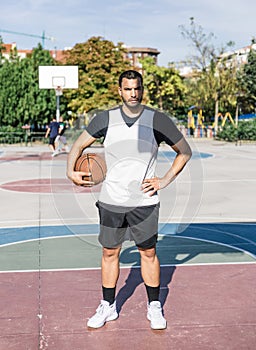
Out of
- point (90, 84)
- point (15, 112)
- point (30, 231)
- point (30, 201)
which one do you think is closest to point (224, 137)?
point (90, 84)

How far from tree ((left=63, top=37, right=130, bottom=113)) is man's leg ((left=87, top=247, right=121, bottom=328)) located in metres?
32.1

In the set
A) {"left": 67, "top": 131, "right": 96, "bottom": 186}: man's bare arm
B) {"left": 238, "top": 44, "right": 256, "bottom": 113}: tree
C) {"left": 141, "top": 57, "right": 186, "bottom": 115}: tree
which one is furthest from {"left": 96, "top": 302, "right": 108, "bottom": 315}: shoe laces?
{"left": 141, "top": 57, "right": 186, "bottom": 115}: tree

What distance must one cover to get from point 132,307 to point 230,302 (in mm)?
873

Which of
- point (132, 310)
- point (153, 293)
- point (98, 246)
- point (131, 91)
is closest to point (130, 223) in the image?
point (153, 293)

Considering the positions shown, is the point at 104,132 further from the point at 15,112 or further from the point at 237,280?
the point at 15,112

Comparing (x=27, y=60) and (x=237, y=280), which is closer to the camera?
(x=237, y=280)

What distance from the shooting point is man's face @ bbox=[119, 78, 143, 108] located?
162 inches

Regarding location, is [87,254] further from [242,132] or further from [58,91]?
[242,132]

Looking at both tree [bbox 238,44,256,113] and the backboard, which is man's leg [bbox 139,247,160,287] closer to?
the backboard

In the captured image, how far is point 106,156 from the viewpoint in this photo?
4.23m

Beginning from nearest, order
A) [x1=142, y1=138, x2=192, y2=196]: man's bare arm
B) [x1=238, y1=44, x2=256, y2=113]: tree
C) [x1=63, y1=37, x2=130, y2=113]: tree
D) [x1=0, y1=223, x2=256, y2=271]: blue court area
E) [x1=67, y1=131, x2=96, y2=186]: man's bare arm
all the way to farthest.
Result: [x1=142, y1=138, x2=192, y2=196]: man's bare arm → [x1=67, y1=131, x2=96, y2=186]: man's bare arm → [x1=0, y1=223, x2=256, y2=271]: blue court area → [x1=63, y1=37, x2=130, y2=113]: tree → [x1=238, y1=44, x2=256, y2=113]: tree

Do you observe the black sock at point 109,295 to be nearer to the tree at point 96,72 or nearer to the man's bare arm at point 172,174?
the man's bare arm at point 172,174

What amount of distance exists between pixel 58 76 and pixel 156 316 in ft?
98.2

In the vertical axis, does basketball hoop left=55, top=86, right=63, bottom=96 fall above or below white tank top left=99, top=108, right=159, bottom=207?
above
